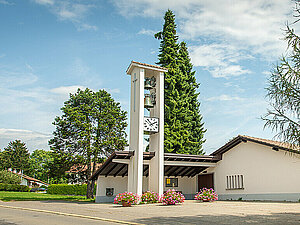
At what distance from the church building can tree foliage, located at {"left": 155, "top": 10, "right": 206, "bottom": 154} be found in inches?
182

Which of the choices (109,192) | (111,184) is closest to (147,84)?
(111,184)

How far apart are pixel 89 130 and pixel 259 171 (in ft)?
53.2

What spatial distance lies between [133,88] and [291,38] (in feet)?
39.8

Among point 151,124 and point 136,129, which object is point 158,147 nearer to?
point 151,124

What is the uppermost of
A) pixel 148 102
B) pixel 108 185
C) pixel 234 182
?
pixel 148 102

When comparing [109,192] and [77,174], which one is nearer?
[109,192]

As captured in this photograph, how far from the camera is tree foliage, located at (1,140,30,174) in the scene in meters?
70.2

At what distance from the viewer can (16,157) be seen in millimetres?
72625

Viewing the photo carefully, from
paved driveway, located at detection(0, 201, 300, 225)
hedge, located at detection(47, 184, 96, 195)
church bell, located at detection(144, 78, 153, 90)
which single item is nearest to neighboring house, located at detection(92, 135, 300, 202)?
church bell, located at detection(144, 78, 153, 90)

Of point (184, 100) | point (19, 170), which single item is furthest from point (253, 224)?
point (19, 170)

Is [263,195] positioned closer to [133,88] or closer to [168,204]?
[168,204]

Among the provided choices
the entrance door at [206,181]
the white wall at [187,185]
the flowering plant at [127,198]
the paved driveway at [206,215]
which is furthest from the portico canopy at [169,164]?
the paved driveway at [206,215]

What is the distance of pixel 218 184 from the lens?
76.4ft

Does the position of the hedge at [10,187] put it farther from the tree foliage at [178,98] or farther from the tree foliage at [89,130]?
the tree foliage at [178,98]
